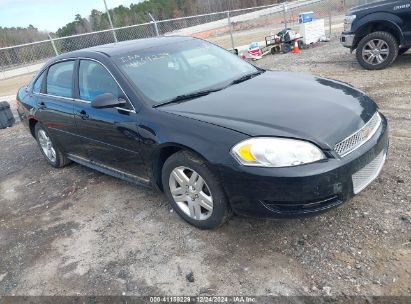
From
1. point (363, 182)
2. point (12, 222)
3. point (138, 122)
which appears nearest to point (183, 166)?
point (138, 122)

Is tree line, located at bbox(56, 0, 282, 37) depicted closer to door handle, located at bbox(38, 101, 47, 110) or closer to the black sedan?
door handle, located at bbox(38, 101, 47, 110)

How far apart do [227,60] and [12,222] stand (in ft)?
10.1

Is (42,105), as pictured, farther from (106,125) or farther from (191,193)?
(191,193)

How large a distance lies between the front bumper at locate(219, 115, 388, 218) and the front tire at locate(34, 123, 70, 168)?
331 centimetres

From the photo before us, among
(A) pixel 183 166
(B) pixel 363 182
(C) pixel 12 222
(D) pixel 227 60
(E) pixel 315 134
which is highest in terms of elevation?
(D) pixel 227 60

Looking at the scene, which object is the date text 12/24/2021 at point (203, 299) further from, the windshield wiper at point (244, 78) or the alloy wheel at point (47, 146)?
the alloy wheel at point (47, 146)

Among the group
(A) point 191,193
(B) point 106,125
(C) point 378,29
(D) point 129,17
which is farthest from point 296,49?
(D) point 129,17

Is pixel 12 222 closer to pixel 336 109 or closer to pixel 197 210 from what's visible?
pixel 197 210

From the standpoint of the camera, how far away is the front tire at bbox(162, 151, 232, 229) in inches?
124

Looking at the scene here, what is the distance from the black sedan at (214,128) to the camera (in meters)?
2.84

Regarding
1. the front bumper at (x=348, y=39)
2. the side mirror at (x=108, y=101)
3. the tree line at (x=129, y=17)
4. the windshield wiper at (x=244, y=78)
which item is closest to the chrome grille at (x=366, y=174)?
the windshield wiper at (x=244, y=78)

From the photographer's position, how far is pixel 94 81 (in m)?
4.20

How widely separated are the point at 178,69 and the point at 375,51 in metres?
5.86

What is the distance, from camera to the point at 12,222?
4473mm
